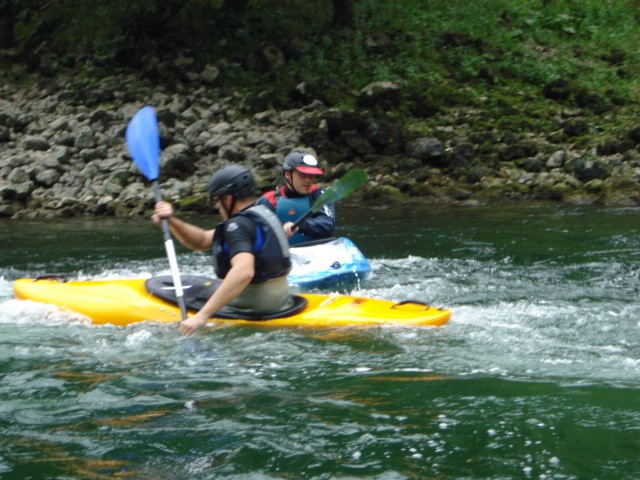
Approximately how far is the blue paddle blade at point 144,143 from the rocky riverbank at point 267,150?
21.4ft

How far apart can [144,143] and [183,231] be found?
148cm

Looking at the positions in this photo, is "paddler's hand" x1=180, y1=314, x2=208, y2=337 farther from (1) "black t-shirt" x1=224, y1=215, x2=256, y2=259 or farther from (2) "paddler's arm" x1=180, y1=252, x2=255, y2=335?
(1) "black t-shirt" x1=224, y1=215, x2=256, y2=259

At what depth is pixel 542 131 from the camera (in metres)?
15.4

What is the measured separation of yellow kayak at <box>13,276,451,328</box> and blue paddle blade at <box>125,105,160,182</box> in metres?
0.94

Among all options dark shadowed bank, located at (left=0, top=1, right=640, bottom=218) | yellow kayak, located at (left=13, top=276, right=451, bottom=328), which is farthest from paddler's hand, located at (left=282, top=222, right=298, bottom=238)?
dark shadowed bank, located at (left=0, top=1, right=640, bottom=218)

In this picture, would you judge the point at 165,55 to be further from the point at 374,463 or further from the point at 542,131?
the point at 374,463

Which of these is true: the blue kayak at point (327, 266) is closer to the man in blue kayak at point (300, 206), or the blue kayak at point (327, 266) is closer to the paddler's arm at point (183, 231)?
the man in blue kayak at point (300, 206)

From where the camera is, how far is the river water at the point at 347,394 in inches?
134

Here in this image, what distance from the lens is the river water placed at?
3393 mm

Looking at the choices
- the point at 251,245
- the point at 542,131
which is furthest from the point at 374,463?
the point at 542,131

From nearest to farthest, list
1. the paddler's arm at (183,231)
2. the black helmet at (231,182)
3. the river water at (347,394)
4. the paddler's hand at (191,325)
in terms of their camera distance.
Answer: the river water at (347,394), the paddler's hand at (191,325), the black helmet at (231,182), the paddler's arm at (183,231)

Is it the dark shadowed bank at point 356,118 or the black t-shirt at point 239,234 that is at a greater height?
the dark shadowed bank at point 356,118

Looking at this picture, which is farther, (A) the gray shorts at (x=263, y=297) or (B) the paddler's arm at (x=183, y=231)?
(A) the gray shorts at (x=263, y=297)

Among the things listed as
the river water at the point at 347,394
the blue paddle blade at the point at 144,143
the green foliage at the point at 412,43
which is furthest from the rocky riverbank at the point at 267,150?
the blue paddle blade at the point at 144,143
